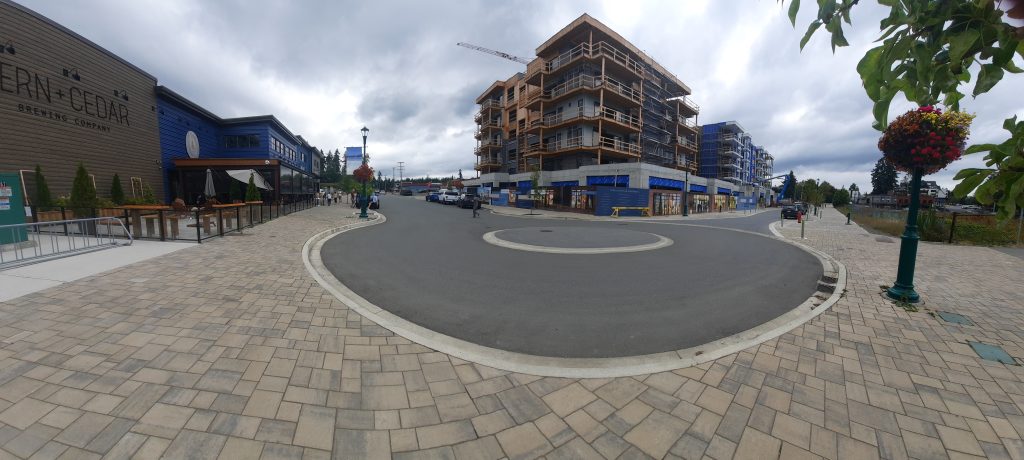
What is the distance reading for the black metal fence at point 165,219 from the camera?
9914 mm

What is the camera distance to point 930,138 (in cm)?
617

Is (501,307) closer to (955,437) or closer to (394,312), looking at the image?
(394,312)

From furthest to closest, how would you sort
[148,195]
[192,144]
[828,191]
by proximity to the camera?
1. [828,191]
2. [192,144]
3. [148,195]

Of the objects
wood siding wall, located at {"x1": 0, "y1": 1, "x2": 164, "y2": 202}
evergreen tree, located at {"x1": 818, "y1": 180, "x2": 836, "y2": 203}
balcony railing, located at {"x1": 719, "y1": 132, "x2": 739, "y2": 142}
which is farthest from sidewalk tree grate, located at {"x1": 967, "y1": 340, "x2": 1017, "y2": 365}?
evergreen tree, located at {"x1": 818, "y1": 180, "x2": 836, "y2": 203}

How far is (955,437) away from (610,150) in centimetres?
3413

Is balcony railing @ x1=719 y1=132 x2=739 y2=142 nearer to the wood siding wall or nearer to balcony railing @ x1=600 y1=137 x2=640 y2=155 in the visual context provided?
balcony railing @ x1=600 y1=137 x2=640 y2=155

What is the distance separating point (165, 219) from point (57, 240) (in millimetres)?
2351

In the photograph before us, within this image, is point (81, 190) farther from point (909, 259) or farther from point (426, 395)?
point (909, 259)

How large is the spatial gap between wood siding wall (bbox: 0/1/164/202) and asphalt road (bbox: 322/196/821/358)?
42.4 ft

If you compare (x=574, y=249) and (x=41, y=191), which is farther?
(x=41, y=191)

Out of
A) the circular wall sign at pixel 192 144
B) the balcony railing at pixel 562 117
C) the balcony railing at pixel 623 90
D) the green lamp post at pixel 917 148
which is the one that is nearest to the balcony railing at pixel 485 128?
the balcony railing at pixel 562 117

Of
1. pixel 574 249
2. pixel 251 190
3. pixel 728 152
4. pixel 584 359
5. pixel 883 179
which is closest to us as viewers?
pixel 584 359

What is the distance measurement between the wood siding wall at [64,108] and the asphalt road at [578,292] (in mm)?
12912

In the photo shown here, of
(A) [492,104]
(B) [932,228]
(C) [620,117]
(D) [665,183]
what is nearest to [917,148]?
(B) [932,228]
